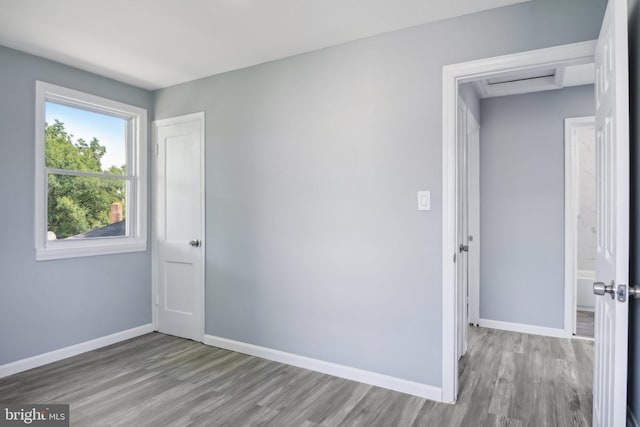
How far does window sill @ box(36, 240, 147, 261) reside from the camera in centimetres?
315

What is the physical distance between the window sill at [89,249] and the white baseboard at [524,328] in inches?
146

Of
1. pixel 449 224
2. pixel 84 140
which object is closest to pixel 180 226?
pixel 84 140

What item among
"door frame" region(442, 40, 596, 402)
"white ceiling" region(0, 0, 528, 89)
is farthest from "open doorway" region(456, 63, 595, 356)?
"white ceiling" region(0, 0, 528, 89)

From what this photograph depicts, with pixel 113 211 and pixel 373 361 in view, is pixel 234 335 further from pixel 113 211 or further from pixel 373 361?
pixel 113 211

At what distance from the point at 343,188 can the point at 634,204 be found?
5.62ft

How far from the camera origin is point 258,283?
131 inches

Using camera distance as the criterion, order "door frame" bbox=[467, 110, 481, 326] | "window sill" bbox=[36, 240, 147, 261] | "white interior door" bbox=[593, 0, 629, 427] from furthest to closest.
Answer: "door frame" bbox=[467, 110, 481, 326] → "window sill" bbox=[36, 240, 147, 261] → "white interior door" bbox=[593, 0, 629, 427]

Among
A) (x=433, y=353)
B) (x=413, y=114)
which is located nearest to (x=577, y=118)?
(x=413, y=114)

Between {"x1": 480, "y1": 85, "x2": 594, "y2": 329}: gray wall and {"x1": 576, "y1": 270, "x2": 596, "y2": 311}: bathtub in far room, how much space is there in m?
1.48

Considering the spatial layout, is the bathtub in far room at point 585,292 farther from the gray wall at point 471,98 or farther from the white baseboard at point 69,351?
the white baseboard at point 69,351

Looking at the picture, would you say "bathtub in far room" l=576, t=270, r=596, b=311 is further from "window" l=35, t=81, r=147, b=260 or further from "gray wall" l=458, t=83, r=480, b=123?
"window" l=35, t=81, r=147, b=260

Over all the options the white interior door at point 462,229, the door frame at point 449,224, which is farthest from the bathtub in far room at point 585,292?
the door frame at point 449,224

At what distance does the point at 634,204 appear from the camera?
1.77 m

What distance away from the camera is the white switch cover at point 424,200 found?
2.56 metres
